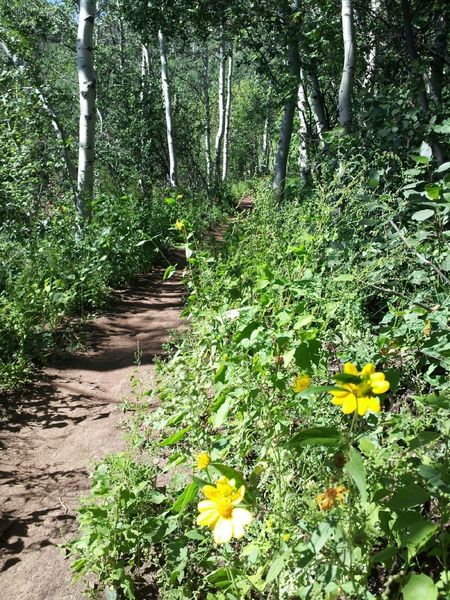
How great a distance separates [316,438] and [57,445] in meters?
2.79

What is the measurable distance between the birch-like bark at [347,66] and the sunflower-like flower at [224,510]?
4756 mm

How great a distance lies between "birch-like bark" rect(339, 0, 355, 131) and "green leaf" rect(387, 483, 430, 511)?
4610 mm

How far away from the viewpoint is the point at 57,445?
340 cm

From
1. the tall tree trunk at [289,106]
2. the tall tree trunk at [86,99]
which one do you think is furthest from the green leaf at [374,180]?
the tall tree trunk at [86,99]

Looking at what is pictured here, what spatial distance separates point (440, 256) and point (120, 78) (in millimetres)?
13361

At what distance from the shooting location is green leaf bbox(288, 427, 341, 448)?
3.51 ft

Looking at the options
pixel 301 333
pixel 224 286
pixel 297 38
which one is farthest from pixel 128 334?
pixel 297 38

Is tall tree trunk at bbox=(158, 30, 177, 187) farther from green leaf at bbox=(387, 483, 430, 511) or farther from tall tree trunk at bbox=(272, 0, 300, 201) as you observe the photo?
green leaf at bbox=(387, 483, 430, 511)

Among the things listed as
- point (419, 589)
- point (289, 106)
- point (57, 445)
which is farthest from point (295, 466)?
point (289, 106)

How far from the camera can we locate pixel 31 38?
356 inches

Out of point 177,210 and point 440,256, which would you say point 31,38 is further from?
point 440,256

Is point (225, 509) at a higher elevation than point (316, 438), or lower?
lower

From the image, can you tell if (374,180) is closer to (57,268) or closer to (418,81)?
(418,81)

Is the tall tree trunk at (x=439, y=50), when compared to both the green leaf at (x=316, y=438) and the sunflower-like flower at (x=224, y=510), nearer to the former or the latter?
the green leaf at (x=316, y=438)
